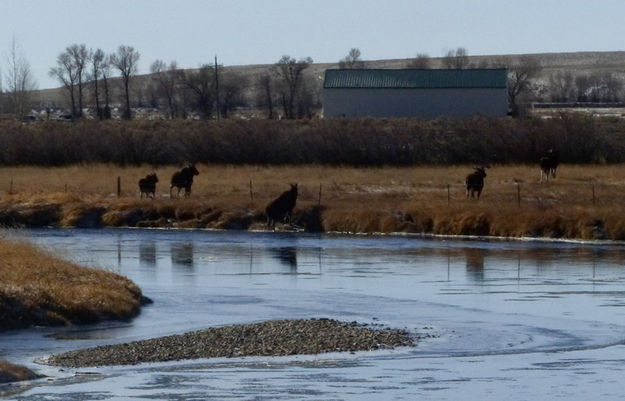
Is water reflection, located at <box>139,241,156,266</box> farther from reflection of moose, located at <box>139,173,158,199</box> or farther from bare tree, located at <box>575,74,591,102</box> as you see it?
bare tree, located at <box>575,74,591,102</box>

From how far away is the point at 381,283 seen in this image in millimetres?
31062

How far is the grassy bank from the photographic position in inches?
1660

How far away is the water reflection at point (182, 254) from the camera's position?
35719mm

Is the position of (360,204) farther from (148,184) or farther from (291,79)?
(291,79)

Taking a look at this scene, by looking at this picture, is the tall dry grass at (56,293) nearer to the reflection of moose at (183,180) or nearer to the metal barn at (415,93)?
the reflection of moose at (183,180)

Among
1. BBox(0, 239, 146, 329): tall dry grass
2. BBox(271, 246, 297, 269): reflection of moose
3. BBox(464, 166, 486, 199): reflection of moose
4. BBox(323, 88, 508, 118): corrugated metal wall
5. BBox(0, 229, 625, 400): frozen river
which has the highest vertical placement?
BBox(323, 88, 508, 118): corrugated metal wall

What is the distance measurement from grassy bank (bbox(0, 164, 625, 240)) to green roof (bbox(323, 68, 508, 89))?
31215 mm

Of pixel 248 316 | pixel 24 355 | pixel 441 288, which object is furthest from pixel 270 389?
pixel 441 288

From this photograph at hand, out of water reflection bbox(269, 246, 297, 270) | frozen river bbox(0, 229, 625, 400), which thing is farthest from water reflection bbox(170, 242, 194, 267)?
water reflection bbox(269, 246, 297, 270)

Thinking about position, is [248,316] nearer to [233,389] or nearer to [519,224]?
[233,389]

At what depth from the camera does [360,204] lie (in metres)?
46.3

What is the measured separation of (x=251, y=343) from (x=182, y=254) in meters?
16.0

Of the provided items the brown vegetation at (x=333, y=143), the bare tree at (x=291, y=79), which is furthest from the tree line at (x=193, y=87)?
the brown vegetation at (x=333, y=143)

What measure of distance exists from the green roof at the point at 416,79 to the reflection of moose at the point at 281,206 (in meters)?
46.9
